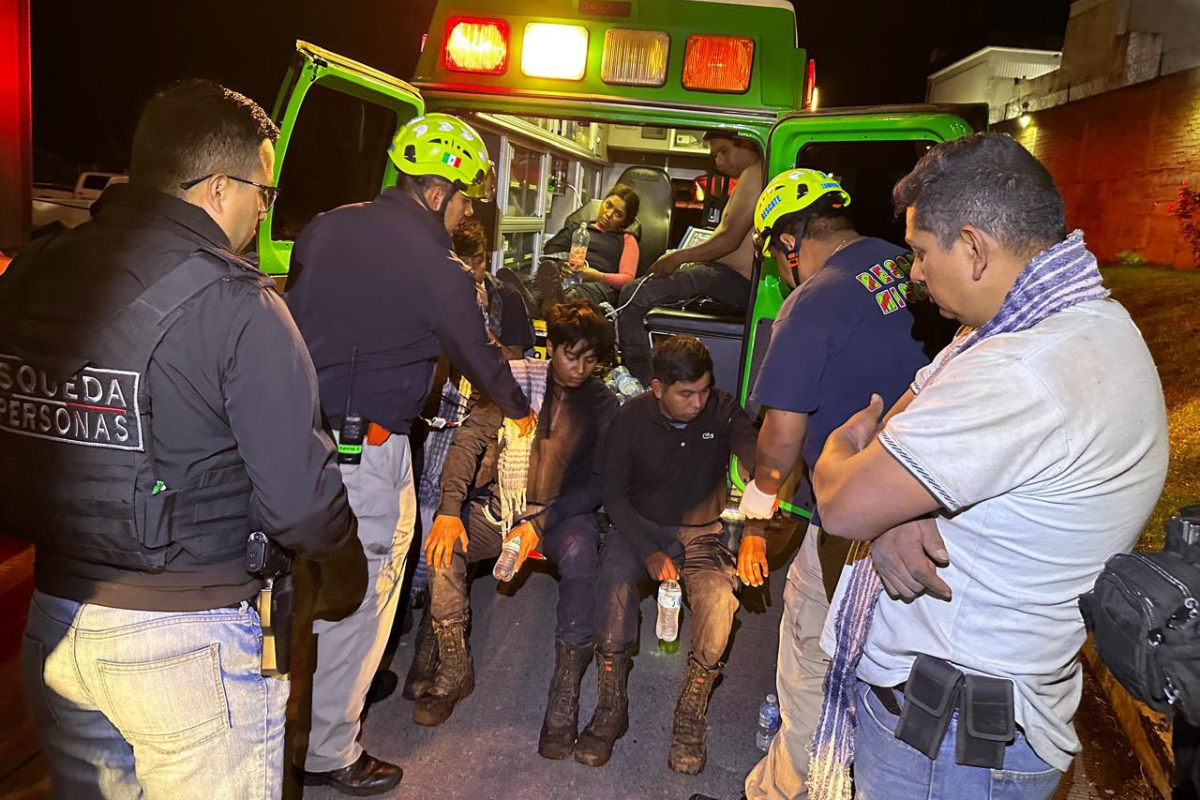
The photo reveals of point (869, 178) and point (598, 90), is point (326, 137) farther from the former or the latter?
point (869, 178)

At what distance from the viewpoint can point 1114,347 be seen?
54.8 inches

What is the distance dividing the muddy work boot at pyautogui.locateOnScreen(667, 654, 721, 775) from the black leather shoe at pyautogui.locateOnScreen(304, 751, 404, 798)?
3.49 ft

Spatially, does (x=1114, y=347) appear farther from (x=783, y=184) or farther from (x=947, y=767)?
(x=783, y=184)

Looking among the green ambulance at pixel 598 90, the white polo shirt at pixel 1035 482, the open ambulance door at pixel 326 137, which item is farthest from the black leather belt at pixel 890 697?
the open ambulance door at pixel 326 137

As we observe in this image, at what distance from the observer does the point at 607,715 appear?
3277mm

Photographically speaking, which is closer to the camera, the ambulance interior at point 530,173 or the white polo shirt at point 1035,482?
the white polo shirt at point 1035,482

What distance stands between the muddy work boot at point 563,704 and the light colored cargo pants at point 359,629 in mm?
731

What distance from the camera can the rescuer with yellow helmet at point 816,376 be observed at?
259cm

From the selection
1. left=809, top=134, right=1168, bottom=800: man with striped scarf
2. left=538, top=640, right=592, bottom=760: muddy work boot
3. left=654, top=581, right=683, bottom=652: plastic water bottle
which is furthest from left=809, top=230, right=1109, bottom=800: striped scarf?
left=654, top=581, right=683, bottom=652: plastic water bottle

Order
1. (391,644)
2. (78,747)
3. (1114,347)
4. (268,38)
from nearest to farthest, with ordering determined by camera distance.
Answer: (1114,347) → (78,747) → (391,644) → (268,38)

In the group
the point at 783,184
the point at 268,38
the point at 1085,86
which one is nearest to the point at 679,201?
the point at 783,184

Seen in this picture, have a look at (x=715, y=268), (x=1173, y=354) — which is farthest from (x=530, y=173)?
(x=1173, y=354)

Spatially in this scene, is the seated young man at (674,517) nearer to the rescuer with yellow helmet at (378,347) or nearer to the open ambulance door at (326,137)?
the rescuer with yellow helmet at (378,347)

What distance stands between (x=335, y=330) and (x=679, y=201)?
26.2 feet
